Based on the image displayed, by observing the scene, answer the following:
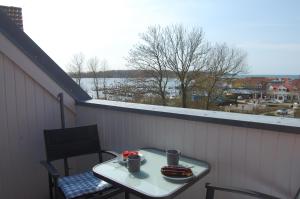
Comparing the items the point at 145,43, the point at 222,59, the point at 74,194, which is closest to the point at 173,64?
the point at 145,43

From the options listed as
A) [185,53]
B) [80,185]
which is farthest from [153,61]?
[80,185]

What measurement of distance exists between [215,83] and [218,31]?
11.5ft

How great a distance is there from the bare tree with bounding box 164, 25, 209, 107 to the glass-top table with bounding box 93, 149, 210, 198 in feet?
43.5

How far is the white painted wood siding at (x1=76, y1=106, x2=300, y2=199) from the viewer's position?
135 centimetres

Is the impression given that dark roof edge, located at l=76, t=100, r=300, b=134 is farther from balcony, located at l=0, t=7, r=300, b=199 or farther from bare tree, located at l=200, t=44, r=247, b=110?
bare tree, located at l=200, t=44, r=247, b=110

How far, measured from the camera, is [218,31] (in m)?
15.7

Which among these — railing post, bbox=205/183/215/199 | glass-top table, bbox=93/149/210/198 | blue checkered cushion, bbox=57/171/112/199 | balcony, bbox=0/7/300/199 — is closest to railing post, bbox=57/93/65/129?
balcony, bbox=0/7/300/199

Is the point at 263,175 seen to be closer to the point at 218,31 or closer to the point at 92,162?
the point at 92,162

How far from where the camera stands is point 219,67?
50.3ft

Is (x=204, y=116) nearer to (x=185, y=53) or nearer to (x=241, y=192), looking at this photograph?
(x=241, y=192)

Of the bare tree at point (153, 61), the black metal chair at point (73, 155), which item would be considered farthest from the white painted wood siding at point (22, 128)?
the bare tree at point (153, 61)

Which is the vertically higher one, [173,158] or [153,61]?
[153,61]

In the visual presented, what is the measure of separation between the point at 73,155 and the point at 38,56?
102 centimetres

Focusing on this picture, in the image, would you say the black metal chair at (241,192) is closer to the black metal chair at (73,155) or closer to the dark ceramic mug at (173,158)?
the dark ceramic mug at (173,158)
